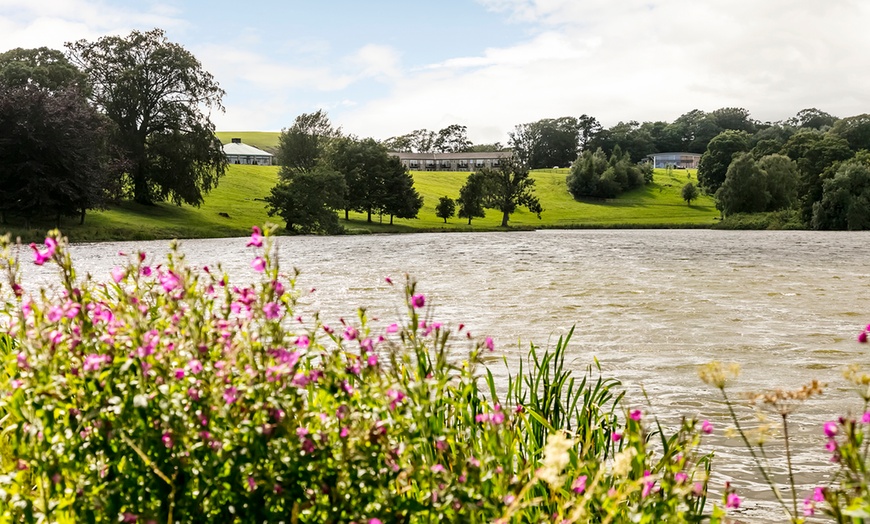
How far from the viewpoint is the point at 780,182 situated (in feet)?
299

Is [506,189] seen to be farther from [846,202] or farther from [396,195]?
[846,202]

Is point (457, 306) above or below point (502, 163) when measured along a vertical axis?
below

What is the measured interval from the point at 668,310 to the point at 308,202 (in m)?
54.2

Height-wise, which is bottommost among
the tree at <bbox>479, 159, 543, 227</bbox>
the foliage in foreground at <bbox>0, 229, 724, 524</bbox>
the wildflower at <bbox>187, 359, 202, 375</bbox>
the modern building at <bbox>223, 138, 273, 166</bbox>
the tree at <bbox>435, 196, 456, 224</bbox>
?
the foliage in foreground at <bbox>0, 229, 724, 524</bbox>

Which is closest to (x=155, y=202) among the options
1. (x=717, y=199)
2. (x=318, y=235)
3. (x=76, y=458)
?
(x=318, y=235)

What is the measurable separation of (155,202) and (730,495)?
74.5m

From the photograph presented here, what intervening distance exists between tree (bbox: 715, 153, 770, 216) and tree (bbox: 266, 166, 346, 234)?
46006 millimetres

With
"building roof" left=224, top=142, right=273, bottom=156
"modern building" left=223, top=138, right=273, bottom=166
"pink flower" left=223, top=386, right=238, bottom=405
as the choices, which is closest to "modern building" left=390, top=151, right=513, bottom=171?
"modern building" left=223, top=138, right=273, bottom=166

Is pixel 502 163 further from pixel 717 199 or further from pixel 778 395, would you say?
pixel 778 395

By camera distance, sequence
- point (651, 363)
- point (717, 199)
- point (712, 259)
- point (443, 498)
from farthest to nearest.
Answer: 1. point (717, 199)
2. point (712, 259)
3. point (651, 363)
4. point (443, 498)

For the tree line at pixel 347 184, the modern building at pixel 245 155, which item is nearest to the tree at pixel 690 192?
the tree line at pixel 347 184

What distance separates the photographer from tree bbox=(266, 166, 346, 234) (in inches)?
2749

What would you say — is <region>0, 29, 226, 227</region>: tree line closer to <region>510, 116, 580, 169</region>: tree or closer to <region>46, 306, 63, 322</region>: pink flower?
<region>46, 306, 63, 322</region>: pink flower

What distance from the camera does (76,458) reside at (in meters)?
3.14
